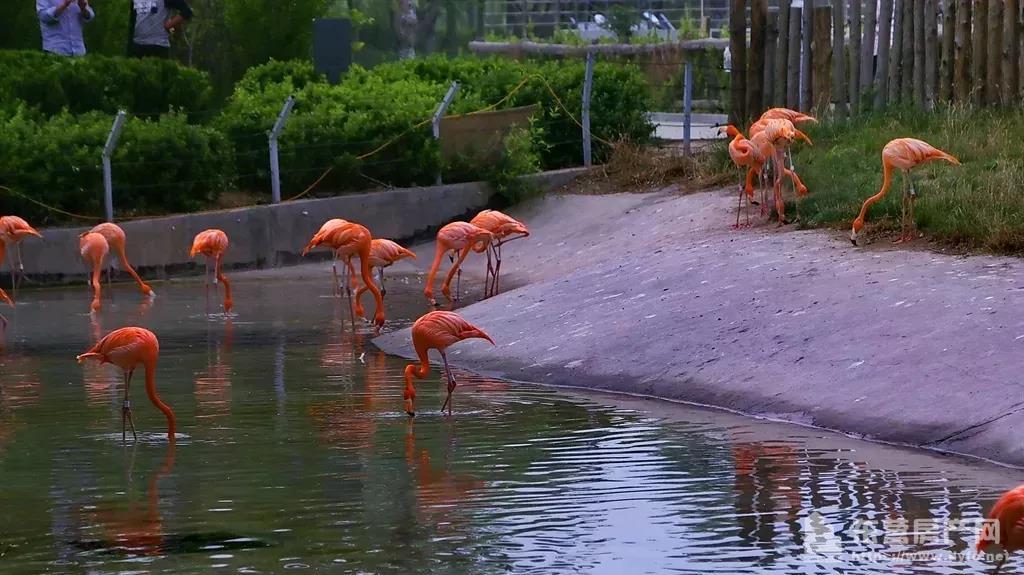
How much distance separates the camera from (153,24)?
1773cm

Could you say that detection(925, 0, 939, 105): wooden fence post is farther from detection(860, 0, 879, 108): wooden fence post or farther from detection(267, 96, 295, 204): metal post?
detection(267, 96, 295, 204): metal post

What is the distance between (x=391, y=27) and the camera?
40.4m

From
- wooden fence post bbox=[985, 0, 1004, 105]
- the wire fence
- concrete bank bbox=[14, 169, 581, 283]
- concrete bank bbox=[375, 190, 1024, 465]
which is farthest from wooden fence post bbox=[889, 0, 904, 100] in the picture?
concrete bank bbox=[14, 169, 581, 283]

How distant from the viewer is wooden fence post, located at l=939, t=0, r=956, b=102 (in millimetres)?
14008

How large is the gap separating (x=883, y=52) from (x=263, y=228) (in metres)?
5.73

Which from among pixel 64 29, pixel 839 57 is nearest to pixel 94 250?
pixel 64 29

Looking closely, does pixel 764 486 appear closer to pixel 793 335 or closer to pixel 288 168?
pixel 793 335

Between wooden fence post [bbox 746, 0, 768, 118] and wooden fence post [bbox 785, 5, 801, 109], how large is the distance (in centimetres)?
27

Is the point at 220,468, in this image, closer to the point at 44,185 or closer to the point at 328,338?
the point at 328,338

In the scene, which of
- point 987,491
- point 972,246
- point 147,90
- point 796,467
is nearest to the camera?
point 987,491

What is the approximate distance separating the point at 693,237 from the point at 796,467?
18.4 ft

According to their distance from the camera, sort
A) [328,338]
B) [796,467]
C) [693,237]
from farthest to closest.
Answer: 1. [693,237]
2. [328,338]
3. [796,467]

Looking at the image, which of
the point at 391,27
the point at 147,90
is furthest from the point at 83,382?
the point at 391,27

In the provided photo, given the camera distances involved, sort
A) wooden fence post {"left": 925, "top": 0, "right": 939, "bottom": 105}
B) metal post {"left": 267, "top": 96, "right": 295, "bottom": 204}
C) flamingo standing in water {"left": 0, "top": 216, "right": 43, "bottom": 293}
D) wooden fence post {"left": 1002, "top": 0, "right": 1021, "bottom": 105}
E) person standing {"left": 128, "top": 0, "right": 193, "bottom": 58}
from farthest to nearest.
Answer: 1. person standing {"left": 128, "top": 0, "right": 193, "bottom": 58}
2. metal post {"left": 267, "top": 96, "right": 295, "bottom": 204}
3. wooden fence post {"left": 925, "top": 0, "right": 939, "bottom": 105}
4. wooden fence post {"left": 1002, "top": 0, "right": 1021, "bottom": 105}
5. flamingo standing in water {"left": 0, "top": 216, "right": 43, "bottom": 293}
